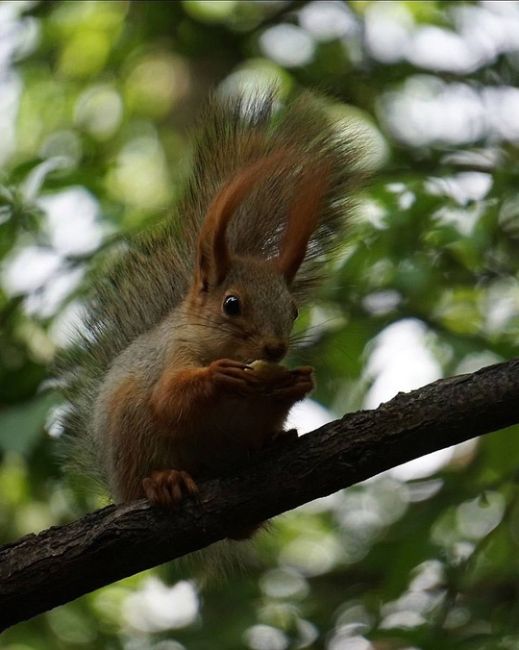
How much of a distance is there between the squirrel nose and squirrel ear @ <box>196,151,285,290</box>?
33 centimetres

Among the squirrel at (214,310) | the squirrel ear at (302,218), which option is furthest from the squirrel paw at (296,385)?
the squirrel ear at (302,218)

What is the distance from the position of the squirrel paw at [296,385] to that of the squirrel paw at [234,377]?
5cm

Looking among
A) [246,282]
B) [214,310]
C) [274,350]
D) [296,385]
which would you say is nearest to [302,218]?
[246,282]

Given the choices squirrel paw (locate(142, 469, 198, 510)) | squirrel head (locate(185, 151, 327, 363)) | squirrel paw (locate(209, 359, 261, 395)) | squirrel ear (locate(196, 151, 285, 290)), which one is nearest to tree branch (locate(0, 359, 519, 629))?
squirrel paw (locate(142, 469, 198, 510))

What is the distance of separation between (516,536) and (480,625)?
23.7 inches

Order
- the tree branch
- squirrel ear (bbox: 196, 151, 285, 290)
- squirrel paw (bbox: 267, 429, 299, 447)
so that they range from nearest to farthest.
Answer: the tree branch < squirrel paw (bbox: 267, 429, 299, 447) < squirrel ear (bbox: 196, 151, 285, 290)

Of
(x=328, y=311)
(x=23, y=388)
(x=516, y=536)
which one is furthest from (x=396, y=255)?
(x=23, y=388)

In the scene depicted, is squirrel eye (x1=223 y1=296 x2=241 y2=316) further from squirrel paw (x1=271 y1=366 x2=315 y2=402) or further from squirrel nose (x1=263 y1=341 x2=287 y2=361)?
squirrel paw (x1=271 y1=366 x2=315 y2=402)

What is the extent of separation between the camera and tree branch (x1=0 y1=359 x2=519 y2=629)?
236cm

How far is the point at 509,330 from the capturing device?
3.65 meters

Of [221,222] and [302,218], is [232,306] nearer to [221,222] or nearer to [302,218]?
[221,222]

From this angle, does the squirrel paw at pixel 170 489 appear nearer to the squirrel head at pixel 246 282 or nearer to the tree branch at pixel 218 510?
the tree branch at pixel 218 510

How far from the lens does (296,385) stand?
8.13ft

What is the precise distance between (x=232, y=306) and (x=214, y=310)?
72 millimetres
